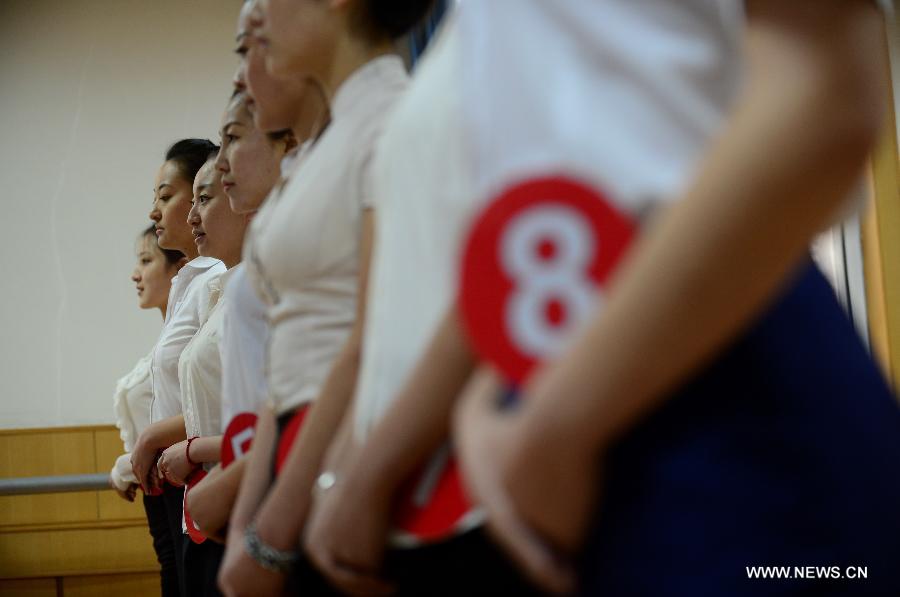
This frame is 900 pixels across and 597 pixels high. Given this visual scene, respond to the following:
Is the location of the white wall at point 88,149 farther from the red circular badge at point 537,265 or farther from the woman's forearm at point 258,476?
the red circular badge at point 537,265

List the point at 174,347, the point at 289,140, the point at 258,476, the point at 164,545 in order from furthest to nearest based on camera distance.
A: the point at 164,545 → the point at 174,347 → the point at 289,140 → the point at 258,476

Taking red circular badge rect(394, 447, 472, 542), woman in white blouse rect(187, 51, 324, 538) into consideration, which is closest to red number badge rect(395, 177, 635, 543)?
red circular badge rect(394, 447, 472, 542)

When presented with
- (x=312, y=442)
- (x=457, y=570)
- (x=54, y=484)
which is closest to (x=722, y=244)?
(x=457, y=570)

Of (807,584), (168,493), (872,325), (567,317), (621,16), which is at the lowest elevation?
(168,493)

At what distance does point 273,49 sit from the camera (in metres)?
1.03

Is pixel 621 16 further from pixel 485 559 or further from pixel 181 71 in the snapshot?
pixel 181 71

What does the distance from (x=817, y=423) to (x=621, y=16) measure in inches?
8.1

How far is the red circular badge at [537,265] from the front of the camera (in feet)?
1.45

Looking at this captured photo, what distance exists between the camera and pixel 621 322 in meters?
0.41

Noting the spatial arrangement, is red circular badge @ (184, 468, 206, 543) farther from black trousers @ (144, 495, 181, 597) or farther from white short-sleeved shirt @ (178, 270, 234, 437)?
black trousers @ (144, 495, 181, 597)

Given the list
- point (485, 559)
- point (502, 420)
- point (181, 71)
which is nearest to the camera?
point (502, 420)

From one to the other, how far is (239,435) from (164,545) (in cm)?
178

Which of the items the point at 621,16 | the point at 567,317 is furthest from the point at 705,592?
the point at 621,16

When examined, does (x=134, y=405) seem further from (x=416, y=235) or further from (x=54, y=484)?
Result: (x=416, y=235)
